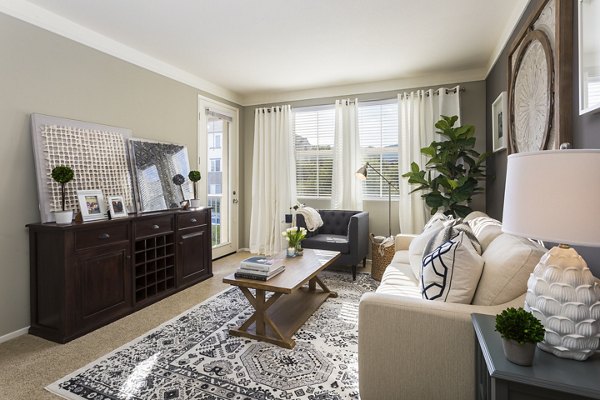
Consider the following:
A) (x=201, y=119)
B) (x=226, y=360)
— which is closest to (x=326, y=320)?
(x=226, y=360)

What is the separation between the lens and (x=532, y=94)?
2.13 m

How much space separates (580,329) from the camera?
102 cm

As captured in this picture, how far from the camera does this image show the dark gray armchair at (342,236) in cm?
383

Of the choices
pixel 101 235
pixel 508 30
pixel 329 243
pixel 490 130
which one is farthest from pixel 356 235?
pixel 101 235

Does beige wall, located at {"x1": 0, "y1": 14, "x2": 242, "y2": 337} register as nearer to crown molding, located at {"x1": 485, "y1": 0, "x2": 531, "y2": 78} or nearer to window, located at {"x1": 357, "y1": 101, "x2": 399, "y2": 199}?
window, located at {"x1": 357, "y1": 101, "x2": 399, "y2": 199}

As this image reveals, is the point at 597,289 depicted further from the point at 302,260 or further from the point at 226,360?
the point at 302,260

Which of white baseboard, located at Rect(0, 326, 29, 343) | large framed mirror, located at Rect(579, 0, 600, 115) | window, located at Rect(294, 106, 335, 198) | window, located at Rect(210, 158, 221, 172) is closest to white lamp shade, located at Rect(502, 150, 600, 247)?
large framed mirror, located at Rect(579, 0, 600, 115)

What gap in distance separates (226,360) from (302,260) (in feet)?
3.79

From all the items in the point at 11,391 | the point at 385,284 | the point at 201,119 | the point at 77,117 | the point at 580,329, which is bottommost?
the point at 11,391

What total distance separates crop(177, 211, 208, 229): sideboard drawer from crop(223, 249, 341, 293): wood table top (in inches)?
43.9

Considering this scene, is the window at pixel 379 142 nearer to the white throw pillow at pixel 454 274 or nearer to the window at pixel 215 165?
the window at pixel 215 165

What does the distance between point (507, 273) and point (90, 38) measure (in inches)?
149

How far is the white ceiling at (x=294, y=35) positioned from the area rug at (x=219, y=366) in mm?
2630

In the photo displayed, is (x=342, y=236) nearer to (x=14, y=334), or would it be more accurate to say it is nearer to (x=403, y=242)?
(x=403, y=242)
